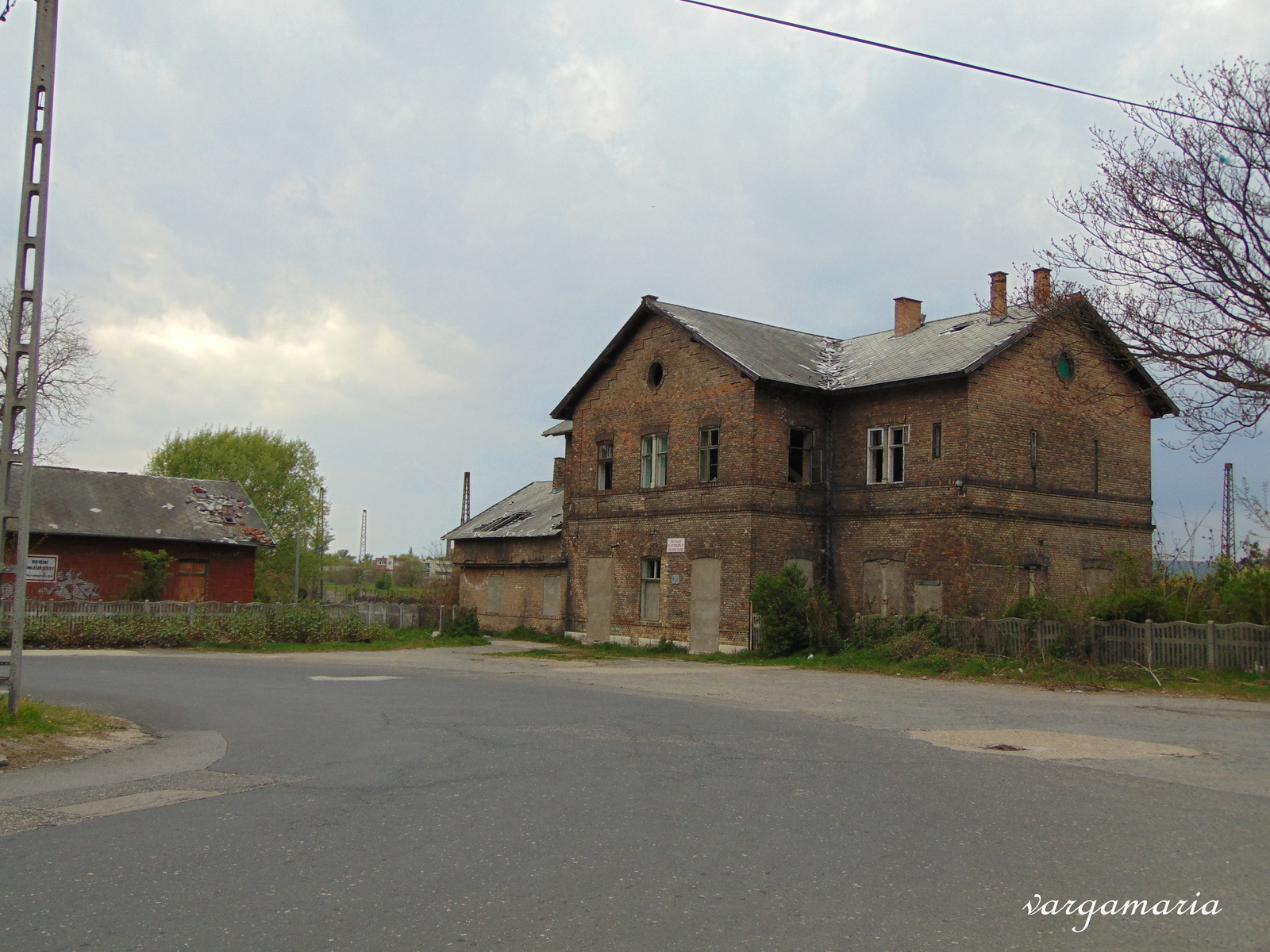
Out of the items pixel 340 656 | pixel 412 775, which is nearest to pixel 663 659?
pixel 340 656

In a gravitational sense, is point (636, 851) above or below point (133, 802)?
above

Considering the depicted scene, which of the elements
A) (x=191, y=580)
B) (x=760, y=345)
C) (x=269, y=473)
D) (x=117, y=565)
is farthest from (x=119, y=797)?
(x=269, y=473)

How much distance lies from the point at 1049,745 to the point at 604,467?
76.5 feet

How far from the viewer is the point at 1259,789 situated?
8.70m

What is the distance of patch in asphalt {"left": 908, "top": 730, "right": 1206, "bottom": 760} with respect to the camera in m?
10.5

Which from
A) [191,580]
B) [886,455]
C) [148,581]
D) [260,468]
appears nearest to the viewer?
[886,455]

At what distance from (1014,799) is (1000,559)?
1917 centimetres

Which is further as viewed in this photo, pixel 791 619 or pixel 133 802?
pixel 791 619

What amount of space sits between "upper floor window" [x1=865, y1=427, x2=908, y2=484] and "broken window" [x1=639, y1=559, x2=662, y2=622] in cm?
674

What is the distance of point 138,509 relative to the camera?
39719 millimetres

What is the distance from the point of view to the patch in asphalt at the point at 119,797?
7.47 metres

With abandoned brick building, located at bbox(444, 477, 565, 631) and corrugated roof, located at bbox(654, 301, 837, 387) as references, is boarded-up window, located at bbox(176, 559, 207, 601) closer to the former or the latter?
abandoned brick building, located at bbox(444, 477, 565, 631)

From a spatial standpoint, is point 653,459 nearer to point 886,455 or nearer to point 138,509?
point 886,455

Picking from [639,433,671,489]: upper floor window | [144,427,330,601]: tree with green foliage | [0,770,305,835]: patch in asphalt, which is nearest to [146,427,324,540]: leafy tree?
[144,427,330,601]: tree with green foliage
